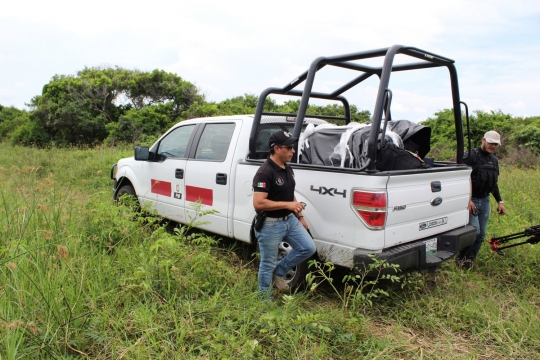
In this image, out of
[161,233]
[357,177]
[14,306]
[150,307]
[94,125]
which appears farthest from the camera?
[94,125]

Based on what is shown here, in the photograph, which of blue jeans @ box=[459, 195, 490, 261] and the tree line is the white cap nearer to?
blue jeans @ box=[459, 195, 490, 261]

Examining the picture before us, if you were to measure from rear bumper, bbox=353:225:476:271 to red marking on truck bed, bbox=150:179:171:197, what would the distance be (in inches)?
113

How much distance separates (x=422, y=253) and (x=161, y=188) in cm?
336

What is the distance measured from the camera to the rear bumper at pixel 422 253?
3246 millimetres

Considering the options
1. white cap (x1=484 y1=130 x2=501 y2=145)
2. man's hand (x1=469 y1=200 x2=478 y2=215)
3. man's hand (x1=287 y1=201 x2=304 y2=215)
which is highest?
white cap (x1=484 y1=130 x2=501 y2=145)

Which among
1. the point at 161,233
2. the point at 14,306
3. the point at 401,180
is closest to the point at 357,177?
the point at 401,180

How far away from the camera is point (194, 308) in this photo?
299 centimetres

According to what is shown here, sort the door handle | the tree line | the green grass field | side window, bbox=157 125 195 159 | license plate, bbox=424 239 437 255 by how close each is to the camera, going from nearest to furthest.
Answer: the green grass field → license plate, bbox=424 239 437 255 → the door handle → side window, bbox=157 125 195 159 → the tree line

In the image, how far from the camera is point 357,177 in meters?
3.22

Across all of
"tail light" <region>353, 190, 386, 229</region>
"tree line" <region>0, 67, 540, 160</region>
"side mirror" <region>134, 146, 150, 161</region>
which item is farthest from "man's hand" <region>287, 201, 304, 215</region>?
"tree line" <region>0, 67, 540, 160</region>

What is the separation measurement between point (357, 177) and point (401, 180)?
0.39 m

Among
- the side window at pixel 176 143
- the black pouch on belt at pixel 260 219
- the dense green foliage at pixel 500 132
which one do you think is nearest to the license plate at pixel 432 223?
the black pouch on belt at pixel 260 219

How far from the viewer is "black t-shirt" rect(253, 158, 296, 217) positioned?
10.9 ft

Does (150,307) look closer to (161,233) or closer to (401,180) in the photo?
(161,233)
